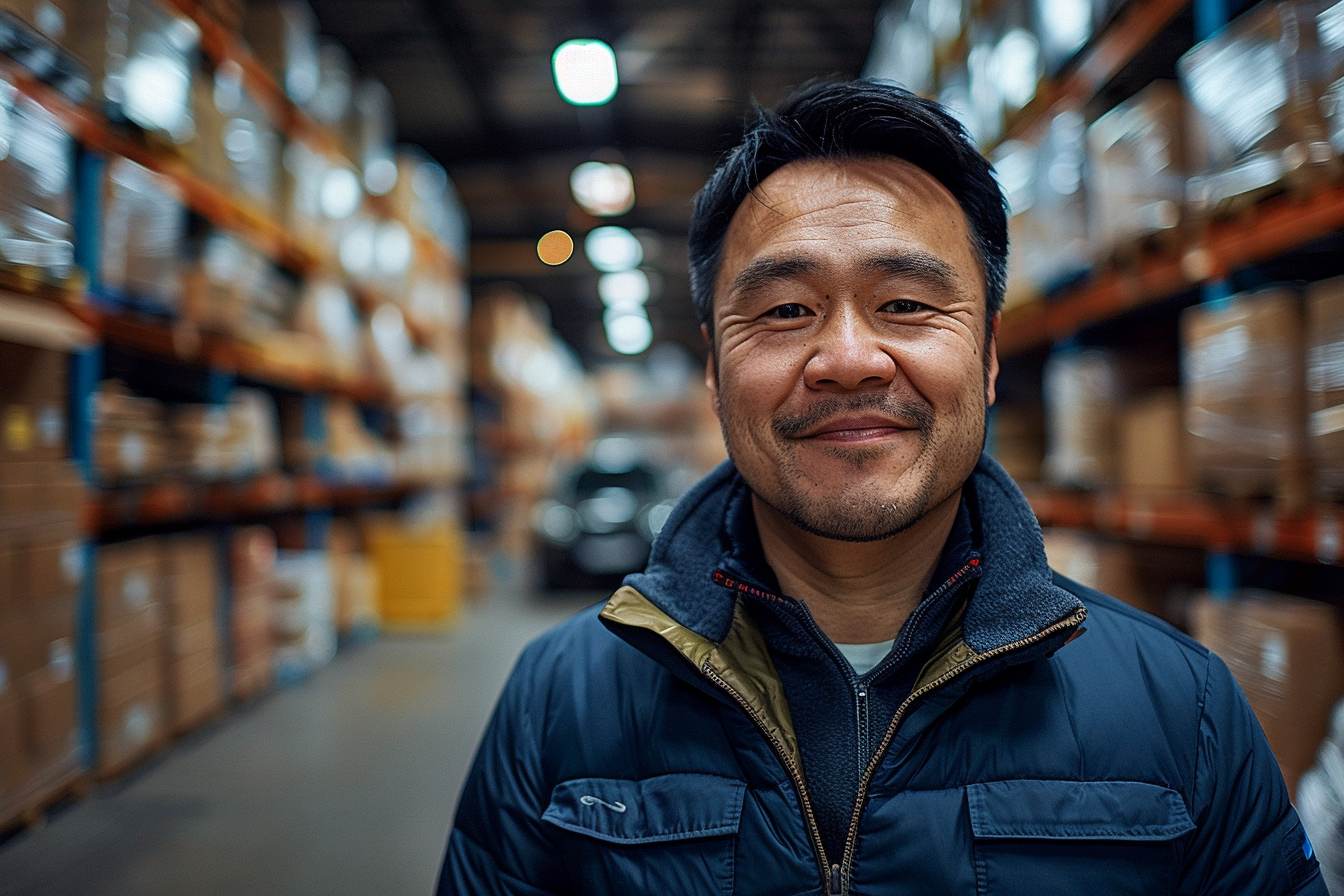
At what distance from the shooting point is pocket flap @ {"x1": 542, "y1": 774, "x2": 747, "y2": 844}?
41.6 inches

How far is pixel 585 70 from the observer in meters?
7.12

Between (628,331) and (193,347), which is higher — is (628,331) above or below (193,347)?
above

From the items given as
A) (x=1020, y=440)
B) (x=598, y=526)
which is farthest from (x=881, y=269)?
(x=598, y=526)

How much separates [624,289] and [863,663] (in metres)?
14.5

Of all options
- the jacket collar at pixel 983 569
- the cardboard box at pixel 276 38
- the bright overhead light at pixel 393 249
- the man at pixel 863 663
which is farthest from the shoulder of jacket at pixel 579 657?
the bright overhead light at pixel 393 249

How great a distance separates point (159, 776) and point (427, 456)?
14.9ft

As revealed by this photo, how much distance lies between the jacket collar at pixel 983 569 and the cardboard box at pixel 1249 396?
1.46 meters

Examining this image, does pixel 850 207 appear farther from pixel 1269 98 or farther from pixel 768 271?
pixel 1269 98

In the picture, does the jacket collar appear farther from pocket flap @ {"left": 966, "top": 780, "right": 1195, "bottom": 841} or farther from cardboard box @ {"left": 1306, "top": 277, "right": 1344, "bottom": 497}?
cardboard box @ {"left": 1306, "top": 277, "right": 1344, "bottom": 497}

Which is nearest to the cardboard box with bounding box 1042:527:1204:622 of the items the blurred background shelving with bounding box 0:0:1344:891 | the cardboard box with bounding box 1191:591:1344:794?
the blurred background shelving with bounding box 0:0:1344:891

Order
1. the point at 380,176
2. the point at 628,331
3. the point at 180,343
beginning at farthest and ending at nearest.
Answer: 1. the point at 628,331
2. the point at 380,176
3. the point at 180,343

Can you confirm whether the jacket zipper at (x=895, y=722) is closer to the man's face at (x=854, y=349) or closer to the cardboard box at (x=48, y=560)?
the man's face at (x=854, y=349)

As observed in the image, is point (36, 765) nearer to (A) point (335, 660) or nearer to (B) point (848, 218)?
(A) point (335, 660)

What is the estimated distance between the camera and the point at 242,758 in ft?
12.5
